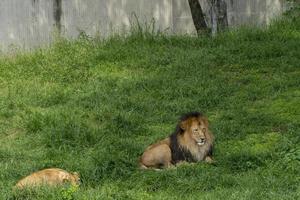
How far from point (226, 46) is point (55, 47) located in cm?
305

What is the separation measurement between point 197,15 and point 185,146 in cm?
692

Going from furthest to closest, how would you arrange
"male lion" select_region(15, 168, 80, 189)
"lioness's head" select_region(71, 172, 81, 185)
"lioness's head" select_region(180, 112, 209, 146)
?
"lioness's head" select_region(180, 112, 209, 146) → "lioness's head" select_region(71, 172, 81, 185) → "male lion" select_region(15, 168, 80, 189)

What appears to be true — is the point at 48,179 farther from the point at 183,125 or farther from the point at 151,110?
the point at 151,110

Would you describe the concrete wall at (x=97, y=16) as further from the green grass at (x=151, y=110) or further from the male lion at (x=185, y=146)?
the male lion at (x=185, y=146)

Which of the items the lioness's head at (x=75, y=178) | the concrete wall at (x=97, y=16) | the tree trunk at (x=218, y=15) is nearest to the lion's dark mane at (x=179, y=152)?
the lioness's head at (x=75, y=178)

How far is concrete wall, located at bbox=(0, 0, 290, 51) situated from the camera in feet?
47.5

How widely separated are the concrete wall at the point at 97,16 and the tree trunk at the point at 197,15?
19cm

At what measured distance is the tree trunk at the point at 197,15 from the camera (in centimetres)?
1439

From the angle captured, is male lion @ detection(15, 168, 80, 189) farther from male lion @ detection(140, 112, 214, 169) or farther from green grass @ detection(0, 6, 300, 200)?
male lion @ detection(140, 112, 214, 169)

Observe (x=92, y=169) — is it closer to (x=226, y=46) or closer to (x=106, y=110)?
(x=106, y=110)

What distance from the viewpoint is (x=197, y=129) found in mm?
7824

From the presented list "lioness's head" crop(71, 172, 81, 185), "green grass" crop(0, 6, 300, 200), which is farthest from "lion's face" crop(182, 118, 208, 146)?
"lioness's head" crop(71, 172, 81, 185)

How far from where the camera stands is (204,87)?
36.0ft

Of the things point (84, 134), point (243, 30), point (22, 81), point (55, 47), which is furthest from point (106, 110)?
point (243, 30)
